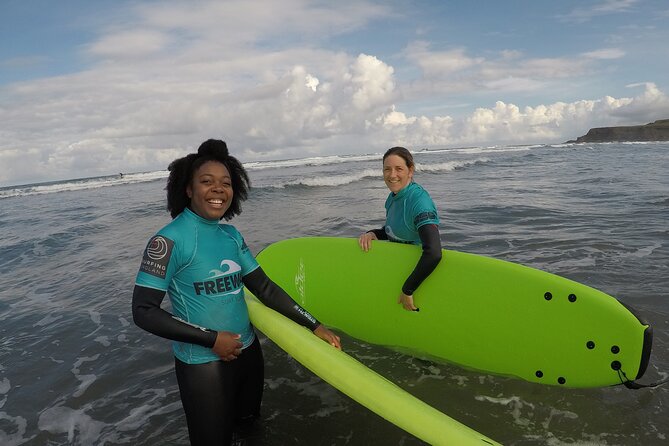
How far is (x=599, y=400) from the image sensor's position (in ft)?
9.70

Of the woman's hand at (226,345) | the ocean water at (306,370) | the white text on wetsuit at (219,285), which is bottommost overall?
the ocean water at (306,370)

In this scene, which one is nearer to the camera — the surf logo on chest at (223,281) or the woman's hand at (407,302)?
the surf logo on chest at (223,281)

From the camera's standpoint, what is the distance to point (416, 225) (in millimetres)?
3234

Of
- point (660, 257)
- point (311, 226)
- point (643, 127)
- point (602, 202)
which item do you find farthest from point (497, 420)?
point (643, 127)

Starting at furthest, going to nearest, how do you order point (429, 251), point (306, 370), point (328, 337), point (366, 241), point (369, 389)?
1. point (366, 241)
2. point (306, 370)
3. point (429, 251)
4. point (328, 337)
5. point (369, 389)

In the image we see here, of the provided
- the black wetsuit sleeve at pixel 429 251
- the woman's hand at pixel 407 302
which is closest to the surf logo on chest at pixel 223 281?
the black wetsuit sleeve at pixel 429 251

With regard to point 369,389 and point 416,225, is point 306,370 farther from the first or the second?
point 369,389

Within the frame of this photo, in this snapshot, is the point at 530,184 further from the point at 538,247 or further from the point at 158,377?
the point at 158,377

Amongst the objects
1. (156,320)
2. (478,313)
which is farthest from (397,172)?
(156,320)

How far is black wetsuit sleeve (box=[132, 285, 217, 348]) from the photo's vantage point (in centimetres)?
193

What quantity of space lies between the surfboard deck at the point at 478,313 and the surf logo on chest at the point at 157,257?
2.16 m

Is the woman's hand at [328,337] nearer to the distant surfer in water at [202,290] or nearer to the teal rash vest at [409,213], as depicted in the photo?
the distant surfer in water at [202,290]

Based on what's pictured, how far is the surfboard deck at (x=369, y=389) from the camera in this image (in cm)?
181

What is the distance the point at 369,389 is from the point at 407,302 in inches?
60.6
